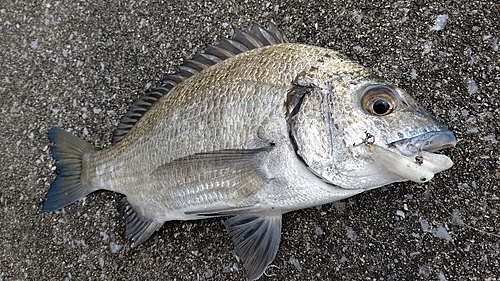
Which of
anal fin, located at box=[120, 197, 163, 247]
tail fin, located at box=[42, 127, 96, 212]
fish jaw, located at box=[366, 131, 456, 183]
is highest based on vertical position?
fish jaw, located at box=[366, 131, 456, 183]

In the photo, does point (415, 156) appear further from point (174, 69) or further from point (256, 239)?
point (174, 69)

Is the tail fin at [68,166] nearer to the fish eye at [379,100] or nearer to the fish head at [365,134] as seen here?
the fish head at [365,134]

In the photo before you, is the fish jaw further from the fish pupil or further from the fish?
the fish pupil

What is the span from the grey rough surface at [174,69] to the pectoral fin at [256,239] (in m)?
0.16

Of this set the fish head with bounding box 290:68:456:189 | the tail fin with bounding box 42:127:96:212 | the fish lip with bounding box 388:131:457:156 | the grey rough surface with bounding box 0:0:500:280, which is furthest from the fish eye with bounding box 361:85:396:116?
the tail fin with bounding box 42:127:96:212

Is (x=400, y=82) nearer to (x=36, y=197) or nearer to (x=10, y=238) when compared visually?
(x=36, y=197)

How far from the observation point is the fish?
129cm

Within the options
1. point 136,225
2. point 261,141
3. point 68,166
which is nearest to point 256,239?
point 261,141

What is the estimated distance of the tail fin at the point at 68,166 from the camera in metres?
2.00

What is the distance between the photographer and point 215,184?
1.52 metres

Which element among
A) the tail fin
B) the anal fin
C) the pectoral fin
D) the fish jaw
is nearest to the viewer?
the fish jaw

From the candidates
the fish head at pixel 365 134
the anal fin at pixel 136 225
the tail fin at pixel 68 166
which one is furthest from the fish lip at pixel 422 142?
the tail fin at pixel 68 166

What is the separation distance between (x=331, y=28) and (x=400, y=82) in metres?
0.43

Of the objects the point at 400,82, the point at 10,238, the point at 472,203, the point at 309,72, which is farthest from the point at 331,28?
the point at 10,238
